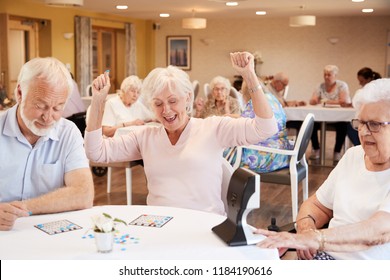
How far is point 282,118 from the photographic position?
14.4ft

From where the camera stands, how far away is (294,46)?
13.5 meters

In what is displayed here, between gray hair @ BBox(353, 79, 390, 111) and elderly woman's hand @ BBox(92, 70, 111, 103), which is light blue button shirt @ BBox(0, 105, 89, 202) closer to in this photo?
elderly woman's hand @ BBox(92, 70, 111, 103)

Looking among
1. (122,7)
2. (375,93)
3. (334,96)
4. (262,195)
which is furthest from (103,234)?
(122,7)

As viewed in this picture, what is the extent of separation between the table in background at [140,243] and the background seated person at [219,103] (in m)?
3.66

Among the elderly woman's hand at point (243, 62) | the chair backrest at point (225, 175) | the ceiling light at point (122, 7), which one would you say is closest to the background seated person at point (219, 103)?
the chair backrest at point (225, 175)

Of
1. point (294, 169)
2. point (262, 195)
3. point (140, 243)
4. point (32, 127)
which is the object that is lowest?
point (262, 195)

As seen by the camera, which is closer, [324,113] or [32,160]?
[32,160]

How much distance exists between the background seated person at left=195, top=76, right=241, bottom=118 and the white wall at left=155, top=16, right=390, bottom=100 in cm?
812

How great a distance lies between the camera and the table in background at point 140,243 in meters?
1.64

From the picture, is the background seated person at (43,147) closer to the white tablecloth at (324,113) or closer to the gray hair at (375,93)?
the gray hair at (375,93)

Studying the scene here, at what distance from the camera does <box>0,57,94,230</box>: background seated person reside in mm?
2154

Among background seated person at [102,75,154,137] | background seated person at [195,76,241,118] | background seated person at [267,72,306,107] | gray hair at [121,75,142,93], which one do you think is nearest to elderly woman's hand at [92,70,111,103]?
background seated person at [102,75,154,137]

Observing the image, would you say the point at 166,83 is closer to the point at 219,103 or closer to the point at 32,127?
the point at 32,127

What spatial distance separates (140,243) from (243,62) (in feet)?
3.23
